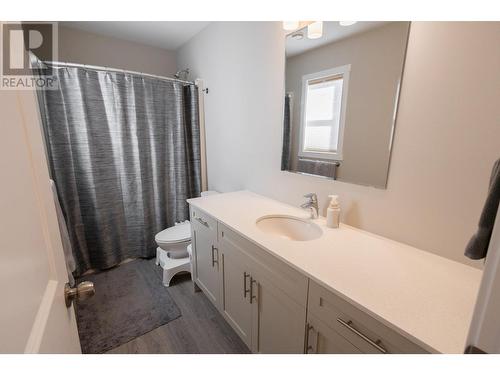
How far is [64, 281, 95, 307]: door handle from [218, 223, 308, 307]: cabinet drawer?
0.72m

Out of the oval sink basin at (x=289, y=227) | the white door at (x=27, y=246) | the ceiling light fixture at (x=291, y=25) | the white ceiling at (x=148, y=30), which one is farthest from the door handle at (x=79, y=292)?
the white ceiling at (x=148, y=30)

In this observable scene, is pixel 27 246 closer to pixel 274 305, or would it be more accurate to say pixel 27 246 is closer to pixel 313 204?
pixel 274 305

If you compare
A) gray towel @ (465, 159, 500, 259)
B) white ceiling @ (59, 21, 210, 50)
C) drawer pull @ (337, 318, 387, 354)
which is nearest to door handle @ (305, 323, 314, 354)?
drawer pull @ (337, 318, 387, 354)

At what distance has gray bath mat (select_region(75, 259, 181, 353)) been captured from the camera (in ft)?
Result: 5.33

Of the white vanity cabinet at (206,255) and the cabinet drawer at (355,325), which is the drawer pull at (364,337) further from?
the white vanity cabinet at (206,255)

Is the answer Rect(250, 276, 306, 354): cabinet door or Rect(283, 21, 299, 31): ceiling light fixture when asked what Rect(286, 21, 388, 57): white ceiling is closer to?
Rect(283, 21, 299, 31): ceiling light fixture

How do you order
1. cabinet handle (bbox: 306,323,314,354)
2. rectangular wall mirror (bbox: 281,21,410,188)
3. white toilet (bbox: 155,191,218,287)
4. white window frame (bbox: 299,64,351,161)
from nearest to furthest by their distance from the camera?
cabinet handle (bbox: 306,323,314,354) < rectangular wall mirror (bbox: 281,21,410,188) < white window frame (bbox: 299,64,351,161) < white toilet (bbox: 155,191,218,287)

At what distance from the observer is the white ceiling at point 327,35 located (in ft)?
3.97

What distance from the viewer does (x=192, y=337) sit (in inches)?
63.6

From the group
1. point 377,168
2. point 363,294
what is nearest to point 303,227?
point 377,168

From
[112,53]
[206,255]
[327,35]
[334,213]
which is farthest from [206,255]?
[112,53]

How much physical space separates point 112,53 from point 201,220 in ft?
7.67

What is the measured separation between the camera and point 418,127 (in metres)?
1.06
